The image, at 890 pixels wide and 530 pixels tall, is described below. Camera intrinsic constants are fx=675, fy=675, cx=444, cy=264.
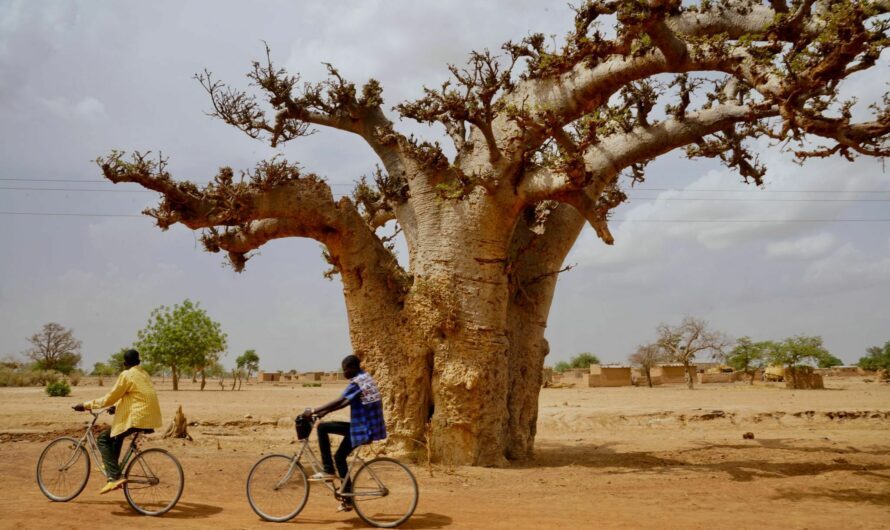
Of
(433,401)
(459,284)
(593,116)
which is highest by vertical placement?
(593,116)

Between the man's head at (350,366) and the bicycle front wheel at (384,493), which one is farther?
the man's head at (350,366)

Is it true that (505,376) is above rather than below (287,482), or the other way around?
above

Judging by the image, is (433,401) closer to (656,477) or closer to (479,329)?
(479,329)

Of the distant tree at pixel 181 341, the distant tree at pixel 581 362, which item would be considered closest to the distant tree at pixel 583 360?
the distant tree at pixel 581 362

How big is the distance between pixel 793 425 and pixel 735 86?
323 inches

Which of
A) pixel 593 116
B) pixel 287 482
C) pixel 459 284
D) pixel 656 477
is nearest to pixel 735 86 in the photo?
pixel 593 116

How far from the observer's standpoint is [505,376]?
8836 mm

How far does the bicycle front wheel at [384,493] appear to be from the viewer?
526cm

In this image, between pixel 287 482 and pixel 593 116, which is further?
pixel 593 116

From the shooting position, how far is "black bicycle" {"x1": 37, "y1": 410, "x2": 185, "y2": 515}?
566 centimetres

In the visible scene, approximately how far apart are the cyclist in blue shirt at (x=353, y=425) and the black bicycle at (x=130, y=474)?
48.9 inches

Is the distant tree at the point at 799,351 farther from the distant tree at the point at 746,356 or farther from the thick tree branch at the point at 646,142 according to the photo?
the thick tree branch at the point at 646,142

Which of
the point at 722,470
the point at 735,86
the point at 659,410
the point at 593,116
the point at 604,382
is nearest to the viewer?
the point at 593,116

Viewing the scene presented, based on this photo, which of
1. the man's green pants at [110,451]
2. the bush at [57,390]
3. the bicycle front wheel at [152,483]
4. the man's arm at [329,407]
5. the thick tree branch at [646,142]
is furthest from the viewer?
the bush at [57,390]
